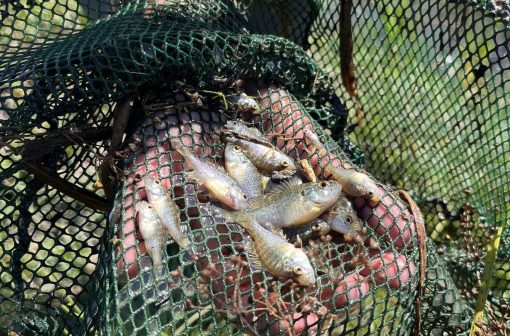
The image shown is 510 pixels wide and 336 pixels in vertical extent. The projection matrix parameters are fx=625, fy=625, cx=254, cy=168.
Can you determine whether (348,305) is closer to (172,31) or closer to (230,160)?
(230,160)

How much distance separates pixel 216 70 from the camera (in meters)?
3.36

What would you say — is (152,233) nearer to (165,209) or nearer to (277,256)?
(165,209)

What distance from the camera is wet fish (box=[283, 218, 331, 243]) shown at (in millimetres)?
3076

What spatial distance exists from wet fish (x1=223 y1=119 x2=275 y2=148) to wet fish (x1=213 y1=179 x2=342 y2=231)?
41cm

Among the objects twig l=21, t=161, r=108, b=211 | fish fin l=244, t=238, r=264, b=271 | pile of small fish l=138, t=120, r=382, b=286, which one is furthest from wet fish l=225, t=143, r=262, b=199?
twig l=21, t=161, r=108, b=211

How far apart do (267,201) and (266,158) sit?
0.33 metres

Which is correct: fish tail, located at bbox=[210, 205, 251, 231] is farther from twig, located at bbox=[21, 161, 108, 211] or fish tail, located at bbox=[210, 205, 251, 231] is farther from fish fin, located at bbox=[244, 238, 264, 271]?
twig, located at bbox=[21, 161, 108, 211]

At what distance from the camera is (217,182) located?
10.1 feet

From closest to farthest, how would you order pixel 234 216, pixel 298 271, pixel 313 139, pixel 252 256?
pixel 298 271
pixel 252 256
pixel 234 216
pixel 313 139

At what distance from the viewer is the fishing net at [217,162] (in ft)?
8.99

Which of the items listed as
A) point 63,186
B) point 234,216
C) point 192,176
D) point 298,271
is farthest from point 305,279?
point 63,186

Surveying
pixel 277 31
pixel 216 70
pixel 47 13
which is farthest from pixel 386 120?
pixel 47 13

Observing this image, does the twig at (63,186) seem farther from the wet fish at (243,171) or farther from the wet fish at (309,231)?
the wet fish at (309,231)

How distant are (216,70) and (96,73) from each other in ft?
2.07
